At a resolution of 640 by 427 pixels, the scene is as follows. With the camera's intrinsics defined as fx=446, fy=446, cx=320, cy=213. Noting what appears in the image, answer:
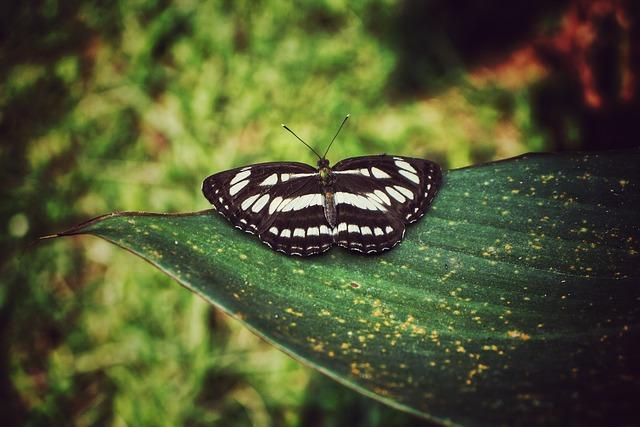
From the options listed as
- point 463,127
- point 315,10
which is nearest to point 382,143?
point 463,127

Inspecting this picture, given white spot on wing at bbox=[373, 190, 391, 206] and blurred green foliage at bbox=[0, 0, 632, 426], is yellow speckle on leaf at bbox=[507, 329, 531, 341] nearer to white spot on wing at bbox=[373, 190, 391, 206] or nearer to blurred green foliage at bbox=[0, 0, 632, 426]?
white spot on wing at bbox=[373, 190, 391, 206]

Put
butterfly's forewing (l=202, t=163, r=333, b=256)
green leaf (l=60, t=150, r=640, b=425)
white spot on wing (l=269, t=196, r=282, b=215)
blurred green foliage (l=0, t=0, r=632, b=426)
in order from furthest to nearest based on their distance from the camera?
blurred green foliage (l=0, t=0, r=632, b=426)
white spot on wing (l=269, t=196, r=282, b=215)
butterfly's forewing (l=202, t=163, r=333, b=256)
green leaf (l=60, t=150, r=640, b=425)

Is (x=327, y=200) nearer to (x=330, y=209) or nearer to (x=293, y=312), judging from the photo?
(x=330, y=209)

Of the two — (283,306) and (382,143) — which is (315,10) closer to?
(382,143)

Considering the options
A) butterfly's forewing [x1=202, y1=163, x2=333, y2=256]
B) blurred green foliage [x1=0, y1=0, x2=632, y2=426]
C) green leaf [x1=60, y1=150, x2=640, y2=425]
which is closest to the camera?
green leaf [x1=60, y1=150, x2=640, y2=425]

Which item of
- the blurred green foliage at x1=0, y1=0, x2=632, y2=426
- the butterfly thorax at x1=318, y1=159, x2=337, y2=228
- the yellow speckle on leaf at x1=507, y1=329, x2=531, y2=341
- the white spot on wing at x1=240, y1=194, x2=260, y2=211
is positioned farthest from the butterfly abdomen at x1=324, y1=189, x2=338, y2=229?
the blurred green foliage at x1=0, y1=0, x2=632, y2=426

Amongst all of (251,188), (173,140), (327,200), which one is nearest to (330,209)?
(327,200)
